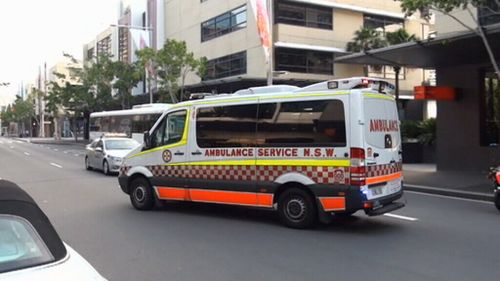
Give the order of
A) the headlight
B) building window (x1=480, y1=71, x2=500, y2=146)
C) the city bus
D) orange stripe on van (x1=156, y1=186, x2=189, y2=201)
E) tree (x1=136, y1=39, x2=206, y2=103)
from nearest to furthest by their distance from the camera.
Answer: orange stripe on van (x1=156, y1=186, x2=189, y2=201), building window (x1=480, y1=71, x2=500, y2=146), the headlight, the city bus, tree (x1=136, y1=39, x2=206, y2=103)

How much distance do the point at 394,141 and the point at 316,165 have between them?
155 centimetres

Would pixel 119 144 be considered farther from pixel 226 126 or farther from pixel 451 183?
pixel 451 183

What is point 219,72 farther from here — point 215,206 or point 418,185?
point 215,206

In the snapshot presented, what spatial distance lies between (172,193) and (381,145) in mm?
4202

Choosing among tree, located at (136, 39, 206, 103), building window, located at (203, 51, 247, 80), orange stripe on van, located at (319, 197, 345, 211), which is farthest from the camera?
building window, located at (203, 51, 247, 80)

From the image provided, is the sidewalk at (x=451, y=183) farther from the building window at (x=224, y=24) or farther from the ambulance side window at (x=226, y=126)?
the building window at (x=224, y=24)

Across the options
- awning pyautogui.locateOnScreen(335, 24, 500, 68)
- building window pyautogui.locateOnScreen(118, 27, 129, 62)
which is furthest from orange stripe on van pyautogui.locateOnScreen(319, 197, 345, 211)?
building window pyautogui.locateOnScreen(118, 27, 129, 62)

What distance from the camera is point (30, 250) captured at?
2828mm

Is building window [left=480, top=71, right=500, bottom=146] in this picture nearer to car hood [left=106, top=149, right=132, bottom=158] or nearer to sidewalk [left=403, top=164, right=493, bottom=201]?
sidewalk [left=403, top=164, right=493, bottom=201]

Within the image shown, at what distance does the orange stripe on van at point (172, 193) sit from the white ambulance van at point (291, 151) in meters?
0.02

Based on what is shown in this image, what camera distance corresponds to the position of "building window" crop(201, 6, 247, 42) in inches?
1451

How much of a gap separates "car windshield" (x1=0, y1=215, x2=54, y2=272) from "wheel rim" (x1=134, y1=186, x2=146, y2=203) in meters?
7.93

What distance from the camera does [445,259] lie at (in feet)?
21.8

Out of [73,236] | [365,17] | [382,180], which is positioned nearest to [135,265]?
[73,236]
